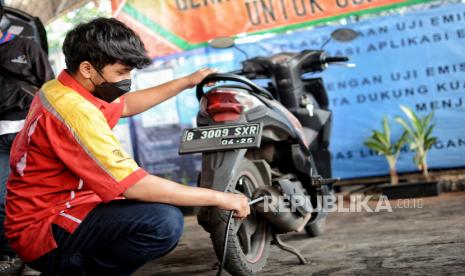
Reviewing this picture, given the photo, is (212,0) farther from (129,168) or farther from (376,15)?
(129,168)

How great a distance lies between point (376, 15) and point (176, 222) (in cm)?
474

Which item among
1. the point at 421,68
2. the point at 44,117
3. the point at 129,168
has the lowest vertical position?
the point at 129,168

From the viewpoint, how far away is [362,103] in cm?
706

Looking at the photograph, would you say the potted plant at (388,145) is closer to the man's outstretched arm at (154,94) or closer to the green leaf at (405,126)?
the green leaf at (405,126)

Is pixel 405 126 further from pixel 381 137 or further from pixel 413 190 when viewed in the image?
A: pixel 413 190

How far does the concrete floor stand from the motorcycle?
19 centimetres

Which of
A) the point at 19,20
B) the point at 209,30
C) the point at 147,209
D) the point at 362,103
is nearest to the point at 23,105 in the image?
the point at 19,20

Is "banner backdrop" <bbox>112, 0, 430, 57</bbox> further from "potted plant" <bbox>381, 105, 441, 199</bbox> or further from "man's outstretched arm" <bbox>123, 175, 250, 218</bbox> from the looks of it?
"man's outstretched arm" <bbox>123, 175, 250, 218</bbox>

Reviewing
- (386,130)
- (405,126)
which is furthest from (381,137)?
(405,126)

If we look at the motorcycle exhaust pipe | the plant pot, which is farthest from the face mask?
the plant pot

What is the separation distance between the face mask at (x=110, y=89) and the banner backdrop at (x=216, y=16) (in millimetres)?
A: 4457

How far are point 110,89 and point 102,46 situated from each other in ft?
0.65

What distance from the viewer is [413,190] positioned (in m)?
6.56

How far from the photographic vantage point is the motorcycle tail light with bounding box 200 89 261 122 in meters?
3.69
